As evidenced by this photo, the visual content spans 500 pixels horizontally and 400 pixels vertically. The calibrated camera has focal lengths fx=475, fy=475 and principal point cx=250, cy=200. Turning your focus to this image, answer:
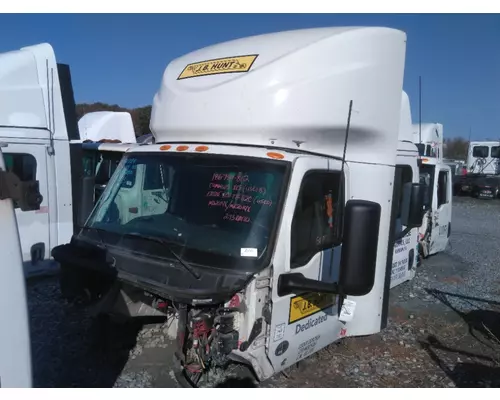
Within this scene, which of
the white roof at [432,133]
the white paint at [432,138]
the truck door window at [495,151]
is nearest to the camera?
the white paint at [432,138]

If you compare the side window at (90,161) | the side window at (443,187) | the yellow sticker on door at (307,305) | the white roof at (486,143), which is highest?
the white roof at (486,143)

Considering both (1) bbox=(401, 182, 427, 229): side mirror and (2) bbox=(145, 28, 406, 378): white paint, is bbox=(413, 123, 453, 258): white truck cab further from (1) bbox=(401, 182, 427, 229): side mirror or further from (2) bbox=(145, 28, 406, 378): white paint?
(2) bbox=(145, 28, 406, 378): white paint

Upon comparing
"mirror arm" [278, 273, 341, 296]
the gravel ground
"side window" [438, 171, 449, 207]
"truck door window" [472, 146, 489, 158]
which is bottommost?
the gravel ground

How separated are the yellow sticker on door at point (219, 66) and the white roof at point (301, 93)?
0.01 metres

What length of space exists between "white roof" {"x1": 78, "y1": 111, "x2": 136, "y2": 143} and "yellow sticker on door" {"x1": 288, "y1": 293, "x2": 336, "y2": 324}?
9.08 m

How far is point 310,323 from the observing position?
4.02 m

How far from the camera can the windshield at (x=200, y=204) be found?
11.5 ft

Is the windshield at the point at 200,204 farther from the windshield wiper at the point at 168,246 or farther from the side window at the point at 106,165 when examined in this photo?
the side window at the point at 106,165

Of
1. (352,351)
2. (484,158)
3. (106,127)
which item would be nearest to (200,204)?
(352,351)

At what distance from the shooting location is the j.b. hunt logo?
152 inches

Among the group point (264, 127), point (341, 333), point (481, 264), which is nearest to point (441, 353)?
point (341, 333)

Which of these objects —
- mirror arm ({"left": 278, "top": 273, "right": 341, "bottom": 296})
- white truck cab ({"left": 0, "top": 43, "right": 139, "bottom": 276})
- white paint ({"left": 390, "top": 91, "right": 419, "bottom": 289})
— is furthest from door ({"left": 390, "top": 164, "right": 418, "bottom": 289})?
white truck cab ({"left": 0, "top": 43, "right": 139, "bottom": 276})

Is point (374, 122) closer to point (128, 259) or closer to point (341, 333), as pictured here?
point (341, 333)

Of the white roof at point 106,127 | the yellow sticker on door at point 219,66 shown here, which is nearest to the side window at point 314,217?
the yellow sticker on door at point 219,66
